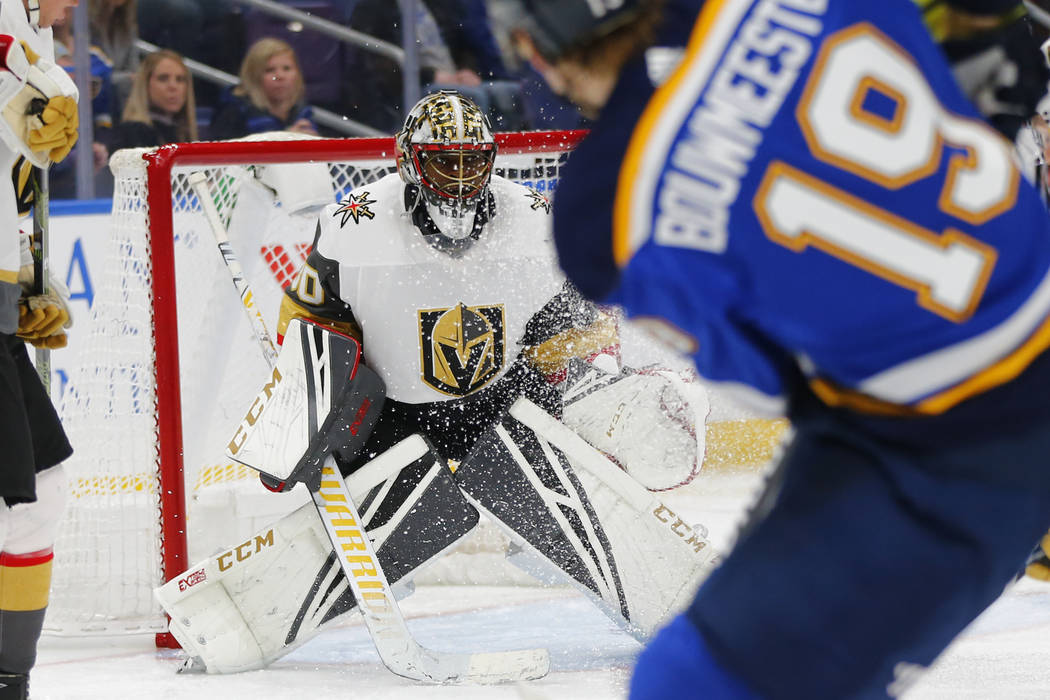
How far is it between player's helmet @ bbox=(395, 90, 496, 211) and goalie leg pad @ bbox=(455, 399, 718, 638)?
1.45ft

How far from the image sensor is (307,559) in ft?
8.86

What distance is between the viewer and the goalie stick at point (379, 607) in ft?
8.36

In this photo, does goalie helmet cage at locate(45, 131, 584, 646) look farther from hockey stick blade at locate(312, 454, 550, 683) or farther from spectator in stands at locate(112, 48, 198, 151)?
spectator in stands at locate(112, 48, 198, 151)

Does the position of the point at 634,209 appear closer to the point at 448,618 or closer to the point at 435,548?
the point at 435,548

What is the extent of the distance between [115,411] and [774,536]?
242cm

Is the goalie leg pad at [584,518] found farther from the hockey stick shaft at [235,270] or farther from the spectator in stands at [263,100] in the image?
the spectator in stands at [263,100]

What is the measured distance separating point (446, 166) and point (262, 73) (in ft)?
7.74

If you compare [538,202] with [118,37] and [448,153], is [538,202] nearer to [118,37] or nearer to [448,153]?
[448,153]

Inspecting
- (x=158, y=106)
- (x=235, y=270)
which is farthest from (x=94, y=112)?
(x=235, y=270)

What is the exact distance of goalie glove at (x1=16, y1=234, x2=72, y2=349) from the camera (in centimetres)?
227

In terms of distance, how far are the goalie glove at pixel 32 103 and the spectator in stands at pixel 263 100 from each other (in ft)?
8.61

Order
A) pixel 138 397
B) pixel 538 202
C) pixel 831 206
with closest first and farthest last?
pixel 831 206
pixel 538 202
pixel 138 397

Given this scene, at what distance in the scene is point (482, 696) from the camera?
7.99 feet

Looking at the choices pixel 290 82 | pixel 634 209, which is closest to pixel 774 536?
pixel 634 209
